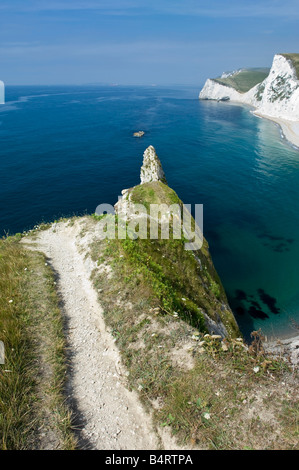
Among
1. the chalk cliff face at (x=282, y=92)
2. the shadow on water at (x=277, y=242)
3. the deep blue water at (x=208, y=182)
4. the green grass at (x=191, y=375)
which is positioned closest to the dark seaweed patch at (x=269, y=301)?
the deep blue water at (x=208, y=182)

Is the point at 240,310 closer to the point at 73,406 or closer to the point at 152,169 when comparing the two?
the point at 73,406

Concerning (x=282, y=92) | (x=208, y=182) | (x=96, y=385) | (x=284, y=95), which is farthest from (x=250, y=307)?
(x=282, y=92)

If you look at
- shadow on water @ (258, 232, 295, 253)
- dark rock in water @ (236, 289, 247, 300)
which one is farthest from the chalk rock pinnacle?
dark rock in water @ (236, 289, 247, 300)

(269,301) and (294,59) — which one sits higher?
(294,59)

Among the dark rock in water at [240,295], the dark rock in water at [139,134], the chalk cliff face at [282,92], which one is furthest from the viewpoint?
the chalk cliff face at [282,92]

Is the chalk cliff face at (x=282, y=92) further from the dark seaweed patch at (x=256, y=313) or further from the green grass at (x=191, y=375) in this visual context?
the green grass at (x=191, y=375)

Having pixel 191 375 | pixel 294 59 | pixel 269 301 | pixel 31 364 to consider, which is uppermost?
pixel 294 59
